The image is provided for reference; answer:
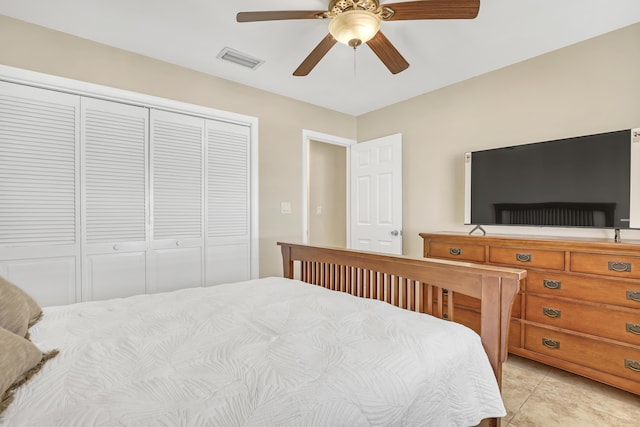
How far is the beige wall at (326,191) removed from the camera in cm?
514

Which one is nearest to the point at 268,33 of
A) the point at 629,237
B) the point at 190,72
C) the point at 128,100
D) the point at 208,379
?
the point at 190,72

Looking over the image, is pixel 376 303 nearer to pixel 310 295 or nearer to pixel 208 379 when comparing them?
pixel 310 295

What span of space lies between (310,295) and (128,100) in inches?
90.2

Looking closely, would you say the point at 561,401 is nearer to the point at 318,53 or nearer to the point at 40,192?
the point at 318,53

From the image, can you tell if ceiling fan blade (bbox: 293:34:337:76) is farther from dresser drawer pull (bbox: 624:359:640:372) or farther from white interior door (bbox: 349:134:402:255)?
dresser drawer pull (bbox: 624:359:640:372)

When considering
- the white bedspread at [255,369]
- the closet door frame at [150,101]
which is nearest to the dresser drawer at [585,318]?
the white bedspread at [255,369]

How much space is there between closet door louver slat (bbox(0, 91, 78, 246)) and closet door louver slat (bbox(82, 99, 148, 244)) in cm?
10

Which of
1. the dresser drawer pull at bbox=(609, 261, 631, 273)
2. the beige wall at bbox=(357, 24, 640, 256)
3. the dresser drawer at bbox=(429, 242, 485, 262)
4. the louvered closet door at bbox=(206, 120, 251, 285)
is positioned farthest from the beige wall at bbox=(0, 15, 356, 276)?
the dresser drawer pull at bbox=(609, 261, 631, 273)

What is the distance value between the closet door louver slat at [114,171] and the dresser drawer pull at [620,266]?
3.48m

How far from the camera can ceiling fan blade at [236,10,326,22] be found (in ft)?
5.96

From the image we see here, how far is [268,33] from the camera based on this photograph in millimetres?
2451

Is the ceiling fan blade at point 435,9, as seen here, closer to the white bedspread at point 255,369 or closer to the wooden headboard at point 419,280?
the wooden headboard at point 419,280

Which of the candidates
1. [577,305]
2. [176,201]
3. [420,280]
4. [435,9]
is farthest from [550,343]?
[176,201]

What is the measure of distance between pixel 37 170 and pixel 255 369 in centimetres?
248
